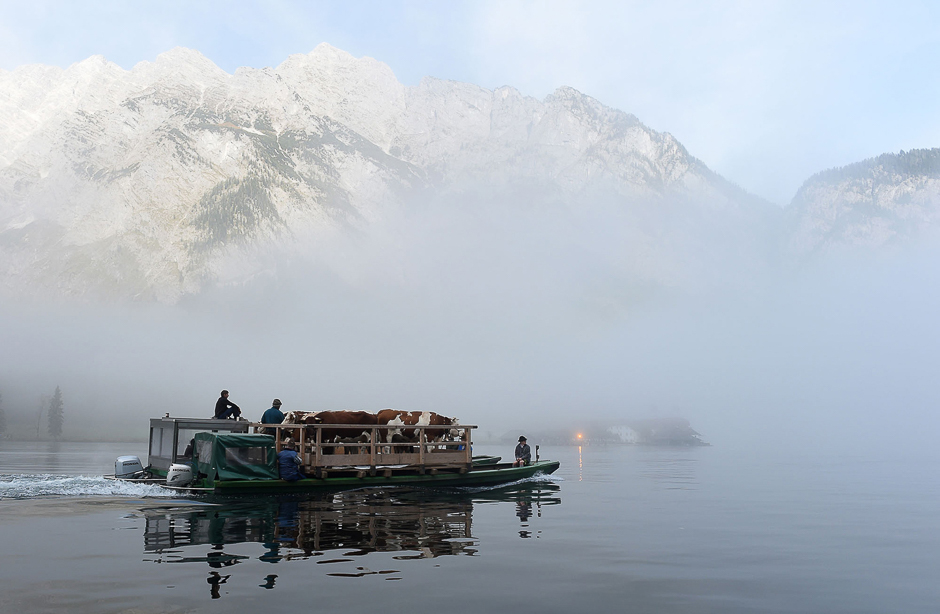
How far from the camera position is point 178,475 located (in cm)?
2416

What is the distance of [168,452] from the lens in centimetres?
2691

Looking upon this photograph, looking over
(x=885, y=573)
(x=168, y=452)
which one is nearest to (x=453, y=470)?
(x=168, y=452)

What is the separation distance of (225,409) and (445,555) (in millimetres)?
17795

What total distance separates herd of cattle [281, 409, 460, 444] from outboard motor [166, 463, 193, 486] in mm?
4302

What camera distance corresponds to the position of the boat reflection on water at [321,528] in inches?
513

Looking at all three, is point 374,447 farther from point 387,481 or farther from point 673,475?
point 673,475

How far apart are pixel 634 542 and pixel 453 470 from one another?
15168 millimetres

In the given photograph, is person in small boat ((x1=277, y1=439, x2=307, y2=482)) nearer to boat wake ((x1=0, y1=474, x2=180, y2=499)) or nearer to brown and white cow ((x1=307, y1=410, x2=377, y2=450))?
brown and white cow ((x1=307, y1=410, x2=377, y2=450))

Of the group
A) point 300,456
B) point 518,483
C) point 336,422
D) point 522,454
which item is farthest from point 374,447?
point 522,454

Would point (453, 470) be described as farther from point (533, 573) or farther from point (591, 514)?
point (533, 573)

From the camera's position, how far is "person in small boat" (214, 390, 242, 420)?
27719 mm

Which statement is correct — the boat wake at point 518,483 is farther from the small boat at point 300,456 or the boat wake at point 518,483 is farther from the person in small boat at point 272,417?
the person in small boat at point 272,417

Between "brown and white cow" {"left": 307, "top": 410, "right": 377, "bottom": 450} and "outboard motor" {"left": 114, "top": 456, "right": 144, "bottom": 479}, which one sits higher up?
"brown and white cow" {"left": 307, "top": 410, "right": 377, "bottom": 450}

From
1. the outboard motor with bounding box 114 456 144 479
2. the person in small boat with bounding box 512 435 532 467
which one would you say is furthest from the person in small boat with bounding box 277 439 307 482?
the person in small boat with bounding box 512 435 532 467
